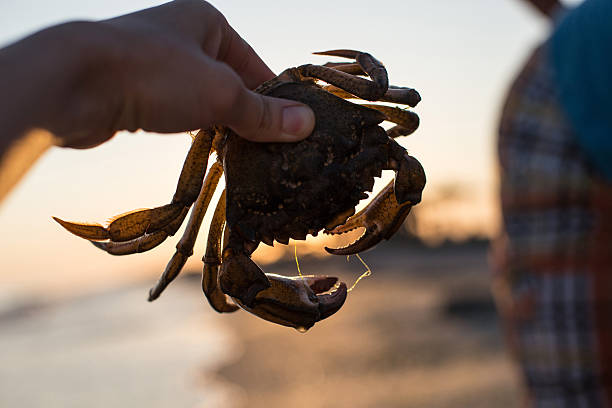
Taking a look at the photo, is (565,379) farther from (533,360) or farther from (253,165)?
(253,165)

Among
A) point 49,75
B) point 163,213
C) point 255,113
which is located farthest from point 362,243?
point 49,75

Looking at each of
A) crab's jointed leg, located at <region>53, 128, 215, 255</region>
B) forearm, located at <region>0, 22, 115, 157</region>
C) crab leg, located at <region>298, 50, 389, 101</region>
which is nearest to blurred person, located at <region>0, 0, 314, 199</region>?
forearm, located at <region>0, 22, 115, 157</region>

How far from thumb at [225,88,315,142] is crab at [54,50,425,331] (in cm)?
10

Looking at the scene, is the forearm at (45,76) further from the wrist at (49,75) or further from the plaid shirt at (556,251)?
the plaid shirt at (556,251)

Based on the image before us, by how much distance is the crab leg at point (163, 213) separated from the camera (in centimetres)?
246

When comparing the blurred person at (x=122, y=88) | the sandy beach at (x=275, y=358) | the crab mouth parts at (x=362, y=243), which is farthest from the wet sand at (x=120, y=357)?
the blurred person at (x=122, y=88)

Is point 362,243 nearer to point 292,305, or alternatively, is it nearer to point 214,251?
point 292,305

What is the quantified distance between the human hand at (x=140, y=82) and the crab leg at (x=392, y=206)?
61cm

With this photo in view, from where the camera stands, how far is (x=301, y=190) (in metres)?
2.35

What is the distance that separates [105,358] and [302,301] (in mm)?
12813

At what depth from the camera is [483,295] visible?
1493 centimetres

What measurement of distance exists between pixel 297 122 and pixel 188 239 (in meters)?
0.98

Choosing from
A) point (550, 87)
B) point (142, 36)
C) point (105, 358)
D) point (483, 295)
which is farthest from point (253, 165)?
point (483, 295)

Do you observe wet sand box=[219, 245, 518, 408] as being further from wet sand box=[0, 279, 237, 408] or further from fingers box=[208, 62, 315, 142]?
fingers box=[208, 62, 315, 142]
